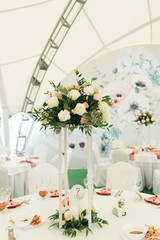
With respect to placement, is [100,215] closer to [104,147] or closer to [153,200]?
[153,200]

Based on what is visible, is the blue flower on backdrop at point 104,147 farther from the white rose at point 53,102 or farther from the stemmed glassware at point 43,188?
the white rose at point 53,102

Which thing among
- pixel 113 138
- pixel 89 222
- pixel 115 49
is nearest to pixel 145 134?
pixel 113 138

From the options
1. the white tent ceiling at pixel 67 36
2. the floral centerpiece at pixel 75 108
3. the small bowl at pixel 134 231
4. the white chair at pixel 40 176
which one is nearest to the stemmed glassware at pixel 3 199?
the floral centerpiece at pixel 75 108

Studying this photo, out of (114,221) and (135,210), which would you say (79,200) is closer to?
(114,221)

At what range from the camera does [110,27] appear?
688 centimetres

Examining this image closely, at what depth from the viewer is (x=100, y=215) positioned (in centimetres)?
205

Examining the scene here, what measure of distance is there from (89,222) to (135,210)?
22.7 inches

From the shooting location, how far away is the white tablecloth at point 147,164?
5.17 metres

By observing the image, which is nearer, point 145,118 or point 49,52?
point 145,118

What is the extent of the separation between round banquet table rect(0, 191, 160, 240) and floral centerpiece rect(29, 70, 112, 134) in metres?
0.73

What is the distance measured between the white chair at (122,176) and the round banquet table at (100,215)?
0.53 meters

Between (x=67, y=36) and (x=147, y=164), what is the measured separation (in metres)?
3.94

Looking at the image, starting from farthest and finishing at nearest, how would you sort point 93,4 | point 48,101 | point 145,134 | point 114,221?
point 145,134, point 93,4, point 114,221, point 48,101

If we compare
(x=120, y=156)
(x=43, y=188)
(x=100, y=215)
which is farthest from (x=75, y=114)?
(x=120, y=156)
